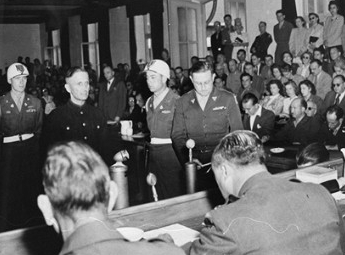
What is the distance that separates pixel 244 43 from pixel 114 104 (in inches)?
138

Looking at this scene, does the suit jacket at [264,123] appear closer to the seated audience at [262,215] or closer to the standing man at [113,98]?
the standing man at [113,98]

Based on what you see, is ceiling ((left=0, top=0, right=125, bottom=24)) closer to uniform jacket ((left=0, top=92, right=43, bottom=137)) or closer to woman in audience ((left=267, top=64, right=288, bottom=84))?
woman in audience ((left=267, top=64, right=288, bottom=84))

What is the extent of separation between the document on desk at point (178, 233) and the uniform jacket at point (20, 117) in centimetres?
300

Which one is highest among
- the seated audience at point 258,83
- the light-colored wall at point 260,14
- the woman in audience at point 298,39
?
the light-colored wall at point 260,14

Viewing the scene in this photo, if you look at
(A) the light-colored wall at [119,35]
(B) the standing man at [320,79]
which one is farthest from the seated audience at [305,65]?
(A) the light-colored wall at [119,35]

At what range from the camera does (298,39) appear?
8.94 meters

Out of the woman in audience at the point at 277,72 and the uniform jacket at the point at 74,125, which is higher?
the woman in audience at the point at 277,72

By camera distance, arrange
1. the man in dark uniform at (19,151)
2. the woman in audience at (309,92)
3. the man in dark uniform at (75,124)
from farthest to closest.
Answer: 1. the woman in audience at (309,92)
2. the man in dark uniform at (19,151)
3. the man in dark uniform at (75,124)

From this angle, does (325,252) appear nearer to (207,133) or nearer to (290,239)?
(290,239)

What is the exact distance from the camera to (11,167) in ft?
15.3

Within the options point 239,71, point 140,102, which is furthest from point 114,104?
point 239,71

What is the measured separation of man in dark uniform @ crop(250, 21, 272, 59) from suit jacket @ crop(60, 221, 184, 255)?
351 inches

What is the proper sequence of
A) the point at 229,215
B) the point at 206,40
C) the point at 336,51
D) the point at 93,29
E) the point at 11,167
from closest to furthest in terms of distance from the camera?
the point at 229,215 < the point at 11,167 < the point at 336,51 < the point at 206,40 < the point at 93,29

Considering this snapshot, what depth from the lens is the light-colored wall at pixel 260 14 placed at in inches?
412
